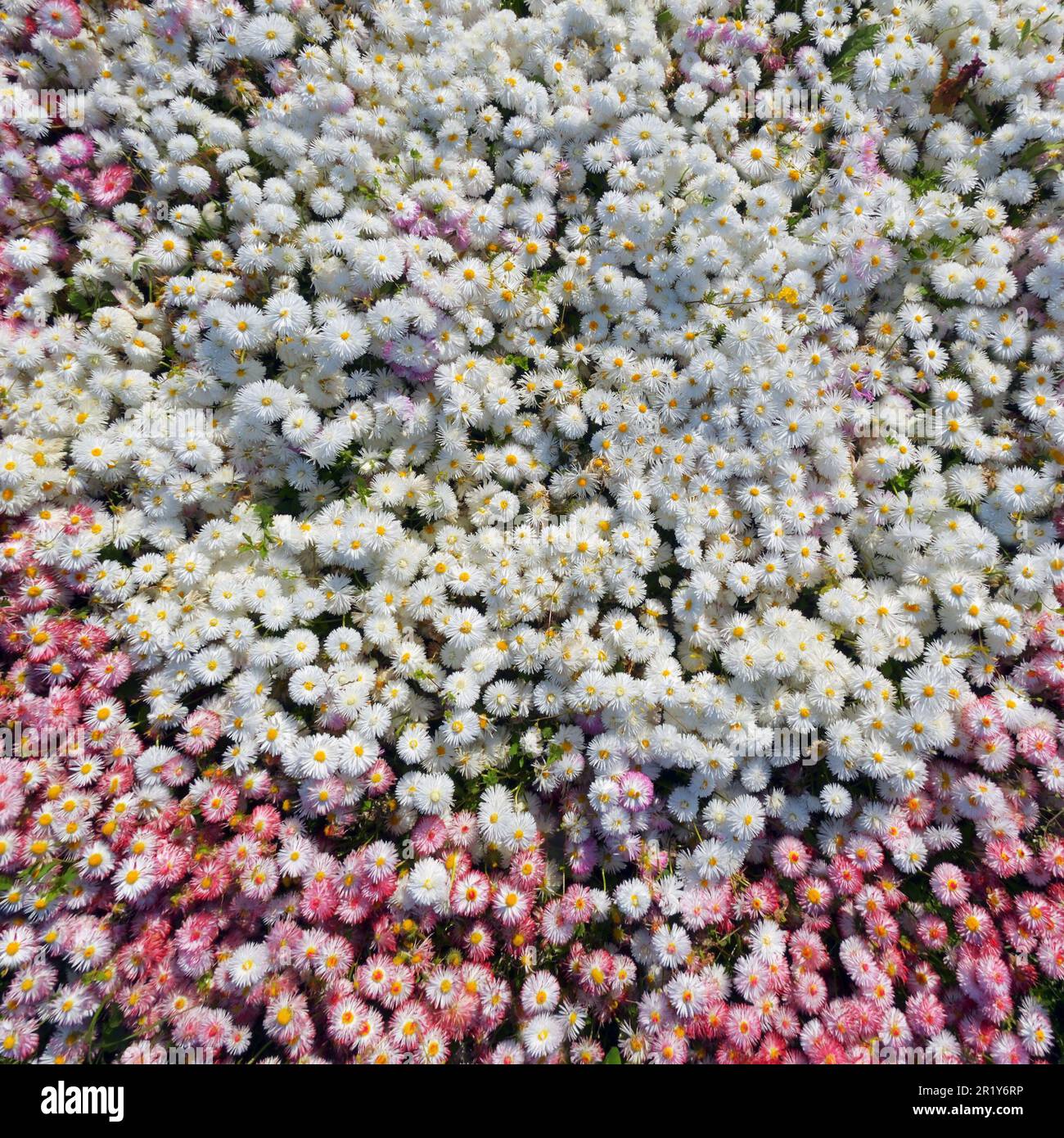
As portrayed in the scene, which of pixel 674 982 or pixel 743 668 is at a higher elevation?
pixel 743 668

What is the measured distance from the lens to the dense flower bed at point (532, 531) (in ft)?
11.1

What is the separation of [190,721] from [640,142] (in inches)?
186

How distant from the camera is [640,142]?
163 inches

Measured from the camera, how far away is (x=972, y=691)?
379cm

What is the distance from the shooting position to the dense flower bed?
339cm

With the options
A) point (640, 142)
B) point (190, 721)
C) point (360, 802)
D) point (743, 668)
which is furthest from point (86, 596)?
point (640, 142)

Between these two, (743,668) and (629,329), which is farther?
(629,329)

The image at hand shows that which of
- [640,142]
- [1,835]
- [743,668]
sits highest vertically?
[640,142]

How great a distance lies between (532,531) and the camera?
155 inches
